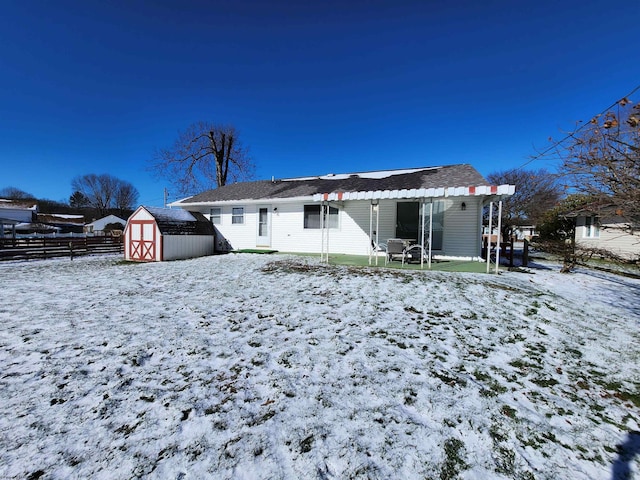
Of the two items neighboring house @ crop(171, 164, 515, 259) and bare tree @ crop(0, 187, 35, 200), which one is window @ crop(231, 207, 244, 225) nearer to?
neighboring house @ crop(171, 164, 515, 259)

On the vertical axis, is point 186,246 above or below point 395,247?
below

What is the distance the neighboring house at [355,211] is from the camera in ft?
33.4

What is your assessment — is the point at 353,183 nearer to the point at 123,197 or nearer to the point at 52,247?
the point at 52,247

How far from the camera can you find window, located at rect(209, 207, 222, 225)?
51.2 ft

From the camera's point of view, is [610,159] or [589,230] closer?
[610,159]

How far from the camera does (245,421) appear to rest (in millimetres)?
2441

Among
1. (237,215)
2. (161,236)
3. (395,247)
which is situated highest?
(237,215)

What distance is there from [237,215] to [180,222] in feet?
9.28

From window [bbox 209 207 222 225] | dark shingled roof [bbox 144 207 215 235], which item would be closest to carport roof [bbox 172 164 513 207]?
window [bbox 209 207 222 225]

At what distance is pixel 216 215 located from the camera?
51.5 feet

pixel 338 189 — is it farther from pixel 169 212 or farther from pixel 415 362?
pixel 415 362

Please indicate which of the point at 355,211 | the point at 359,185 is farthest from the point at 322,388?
the point at 359,185

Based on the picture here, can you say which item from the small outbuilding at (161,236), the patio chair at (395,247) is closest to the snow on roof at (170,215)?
the small outbuilding at (161,236)

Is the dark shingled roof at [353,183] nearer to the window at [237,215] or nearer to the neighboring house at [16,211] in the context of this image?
the window at [237,215]
